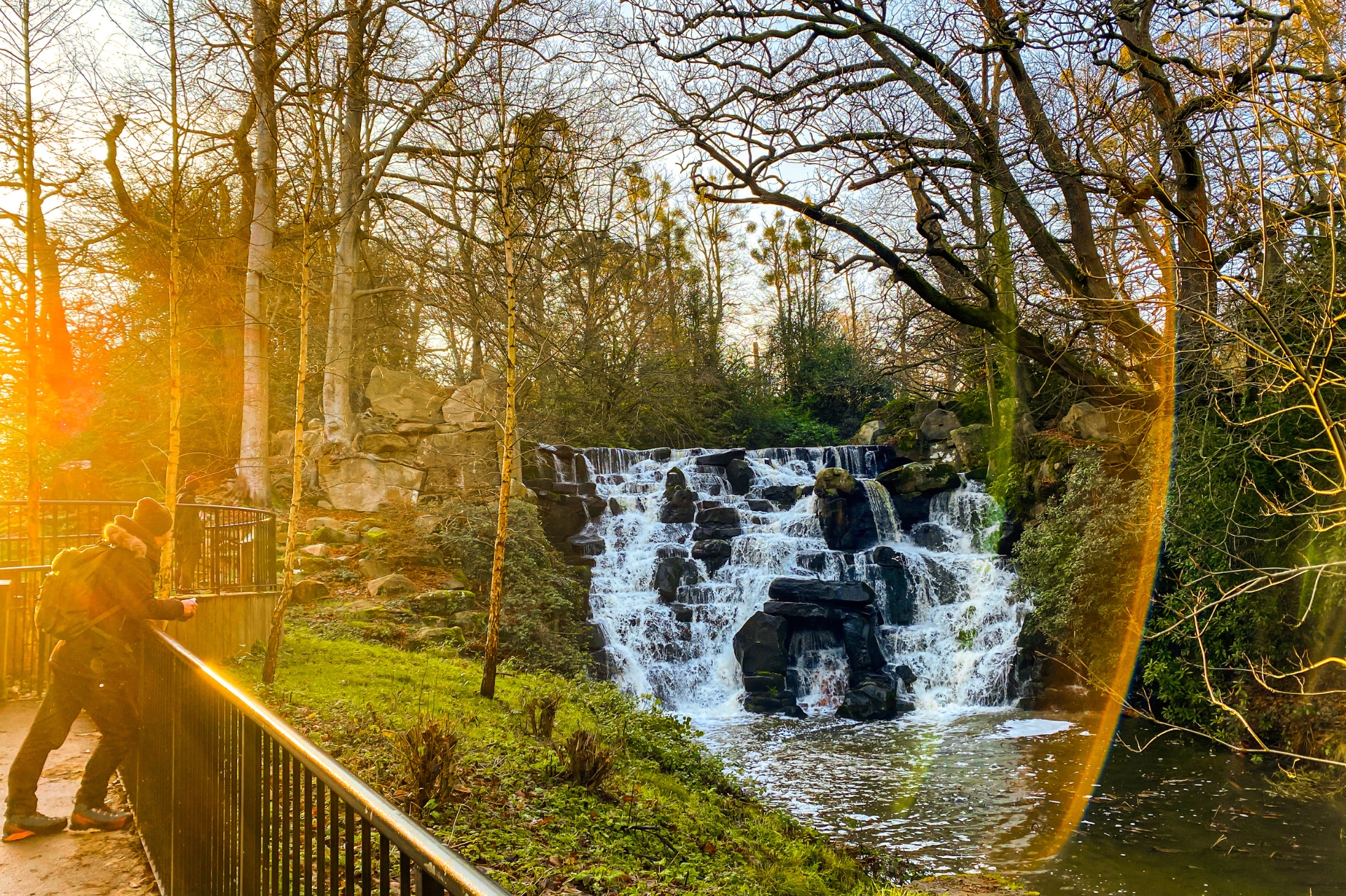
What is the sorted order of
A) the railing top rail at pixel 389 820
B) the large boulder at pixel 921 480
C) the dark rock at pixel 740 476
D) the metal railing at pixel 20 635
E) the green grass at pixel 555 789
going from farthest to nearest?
the dark rock at pixel 740 476 → the large boulder at pixel 921 480 → the metal railing at pixel 20 635 → the green grass at pixel 555 789 → the railing top rail at pixel 389 820

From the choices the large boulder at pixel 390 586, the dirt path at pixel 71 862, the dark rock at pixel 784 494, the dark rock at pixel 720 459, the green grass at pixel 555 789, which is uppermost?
the dark rock at pixel 720 459

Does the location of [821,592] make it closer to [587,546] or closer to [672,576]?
[672,576]

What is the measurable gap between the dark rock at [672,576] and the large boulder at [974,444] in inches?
308

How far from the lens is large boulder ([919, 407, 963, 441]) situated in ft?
74.5

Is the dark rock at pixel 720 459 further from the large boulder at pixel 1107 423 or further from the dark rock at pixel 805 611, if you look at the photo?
the large boulder at pixel 1107 423

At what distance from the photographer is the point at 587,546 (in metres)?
18.2

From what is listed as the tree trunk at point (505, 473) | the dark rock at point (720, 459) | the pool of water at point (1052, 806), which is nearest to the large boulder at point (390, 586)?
the tree trunk at point (505, 473)

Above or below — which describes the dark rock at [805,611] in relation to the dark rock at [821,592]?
below

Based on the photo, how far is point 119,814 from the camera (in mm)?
4676

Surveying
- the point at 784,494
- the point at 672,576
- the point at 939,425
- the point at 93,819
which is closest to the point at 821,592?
the point at 672,576

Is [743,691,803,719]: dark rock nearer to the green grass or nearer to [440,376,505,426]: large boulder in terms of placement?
the green grass

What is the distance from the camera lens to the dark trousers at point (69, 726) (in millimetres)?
4422

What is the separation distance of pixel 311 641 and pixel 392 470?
7.53m

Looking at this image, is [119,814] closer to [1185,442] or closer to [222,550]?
[222,550]
